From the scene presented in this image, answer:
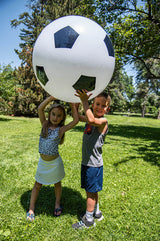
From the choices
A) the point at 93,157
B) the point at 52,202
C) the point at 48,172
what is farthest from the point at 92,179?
the point at 52,202

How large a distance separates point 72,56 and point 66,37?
20 cm

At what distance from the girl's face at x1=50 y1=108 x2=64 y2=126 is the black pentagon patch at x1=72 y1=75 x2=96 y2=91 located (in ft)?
2.03

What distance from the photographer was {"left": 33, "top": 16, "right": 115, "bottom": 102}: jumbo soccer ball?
165 cm

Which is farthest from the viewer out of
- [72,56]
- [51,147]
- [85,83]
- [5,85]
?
[5,85]

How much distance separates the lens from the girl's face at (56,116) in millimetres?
2316

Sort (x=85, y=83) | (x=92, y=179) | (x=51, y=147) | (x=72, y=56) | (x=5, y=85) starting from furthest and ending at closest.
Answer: (x=5, y=85) < (x=51, y=147) < (x=92, y=179) < (x=85, y=83) < (x=72, y=56)

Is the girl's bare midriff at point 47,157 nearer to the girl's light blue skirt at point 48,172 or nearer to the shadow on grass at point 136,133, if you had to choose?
the girl's light blue skirt at point 48,172

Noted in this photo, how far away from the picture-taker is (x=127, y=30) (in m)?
9.23

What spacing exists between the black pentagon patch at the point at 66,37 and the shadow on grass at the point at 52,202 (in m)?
2.20

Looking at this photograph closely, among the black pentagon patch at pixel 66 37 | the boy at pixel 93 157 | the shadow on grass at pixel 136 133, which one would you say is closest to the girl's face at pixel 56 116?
the boy at pixel 93 157

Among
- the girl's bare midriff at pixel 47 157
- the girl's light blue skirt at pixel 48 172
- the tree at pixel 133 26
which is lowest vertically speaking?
the girl's light blue skirt at pixel 48 172

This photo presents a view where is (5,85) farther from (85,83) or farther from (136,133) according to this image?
(85,83)

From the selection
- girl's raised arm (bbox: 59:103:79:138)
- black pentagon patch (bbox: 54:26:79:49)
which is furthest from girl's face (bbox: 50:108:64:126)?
black pentagon patch (bbox: 54:26:79:49)

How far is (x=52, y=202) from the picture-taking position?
2738 millimetres
